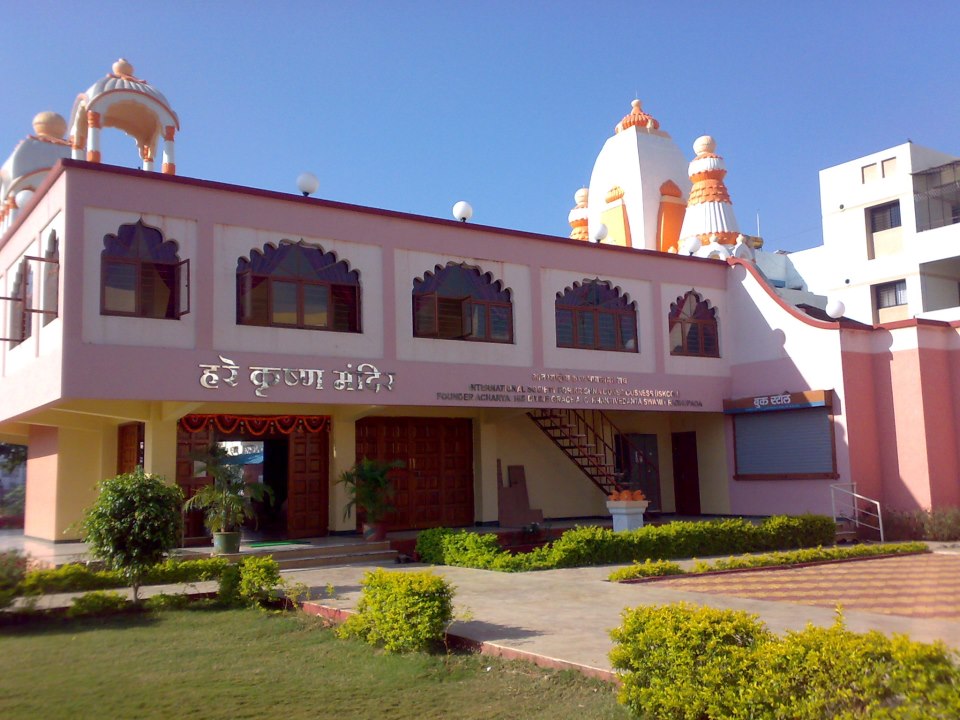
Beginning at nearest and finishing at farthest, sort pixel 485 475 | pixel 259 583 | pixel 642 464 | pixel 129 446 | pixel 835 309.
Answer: pixel 259 583, pixel 129 446, pixel 835 309, pixel 485 475, pixel 642 464

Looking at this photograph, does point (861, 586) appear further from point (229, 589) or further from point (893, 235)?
point (893, 235)

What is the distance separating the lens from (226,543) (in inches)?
548

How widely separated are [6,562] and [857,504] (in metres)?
15.2

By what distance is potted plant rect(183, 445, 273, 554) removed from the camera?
13.7 metres

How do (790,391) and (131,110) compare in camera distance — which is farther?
(790,391)

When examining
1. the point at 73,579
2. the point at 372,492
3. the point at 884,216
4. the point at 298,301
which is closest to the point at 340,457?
the point at 372,492

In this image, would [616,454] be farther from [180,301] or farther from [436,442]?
[180,301]

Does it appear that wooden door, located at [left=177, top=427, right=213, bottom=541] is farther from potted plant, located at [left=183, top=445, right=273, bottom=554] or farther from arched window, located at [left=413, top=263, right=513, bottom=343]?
arched window, located at [left=413, top=263, right=513, bottom=343]

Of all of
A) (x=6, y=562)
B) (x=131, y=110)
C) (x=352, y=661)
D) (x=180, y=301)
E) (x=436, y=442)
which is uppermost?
(x=131, y=110)

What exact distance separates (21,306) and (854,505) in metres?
16.5

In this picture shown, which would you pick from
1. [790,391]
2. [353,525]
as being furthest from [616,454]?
[353,525]

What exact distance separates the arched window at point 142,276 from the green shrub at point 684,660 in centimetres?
1009

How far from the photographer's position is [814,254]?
32.1 metres

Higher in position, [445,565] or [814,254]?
[814,254]
